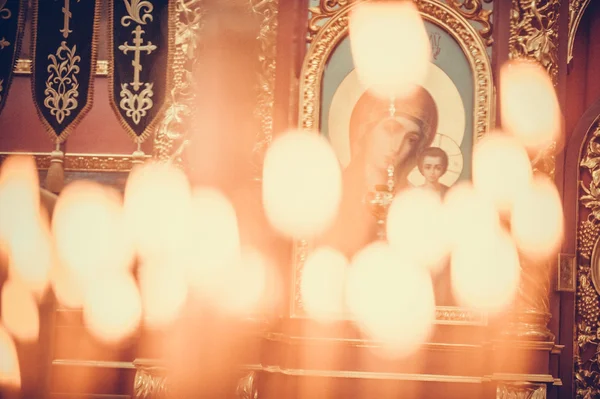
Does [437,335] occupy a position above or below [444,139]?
below

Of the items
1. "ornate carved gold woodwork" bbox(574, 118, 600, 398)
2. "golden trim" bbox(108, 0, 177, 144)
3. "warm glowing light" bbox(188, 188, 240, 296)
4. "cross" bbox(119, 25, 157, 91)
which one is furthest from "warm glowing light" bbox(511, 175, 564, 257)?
"cross" bbox(119, 25, 157, 91)

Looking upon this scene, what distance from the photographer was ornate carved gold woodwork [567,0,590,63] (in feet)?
14.6

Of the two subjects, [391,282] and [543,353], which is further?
[391,282]

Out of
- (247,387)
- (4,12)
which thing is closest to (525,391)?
(247,387)

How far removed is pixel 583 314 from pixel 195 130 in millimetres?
2529

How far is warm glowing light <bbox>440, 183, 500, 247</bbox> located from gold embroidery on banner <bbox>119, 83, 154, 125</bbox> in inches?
71.7

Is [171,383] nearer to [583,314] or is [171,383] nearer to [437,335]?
[437,335]

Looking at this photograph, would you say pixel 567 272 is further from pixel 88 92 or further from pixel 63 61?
pixel 63 61

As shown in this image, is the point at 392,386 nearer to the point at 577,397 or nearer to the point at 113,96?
the point at 577,397

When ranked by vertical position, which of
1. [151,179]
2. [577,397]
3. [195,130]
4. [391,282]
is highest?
[195,130]

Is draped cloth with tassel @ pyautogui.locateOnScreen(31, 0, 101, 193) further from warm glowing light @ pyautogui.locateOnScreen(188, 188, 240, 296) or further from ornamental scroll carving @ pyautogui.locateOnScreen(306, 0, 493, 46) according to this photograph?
ornamental scroll carving @ pyautogui.locateOnScreen(306, 0, 493, 46)

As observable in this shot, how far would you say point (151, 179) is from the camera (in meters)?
4.34

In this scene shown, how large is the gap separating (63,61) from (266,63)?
1188 millimetres

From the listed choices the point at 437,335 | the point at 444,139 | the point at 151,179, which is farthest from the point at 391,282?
the point at 151,179
